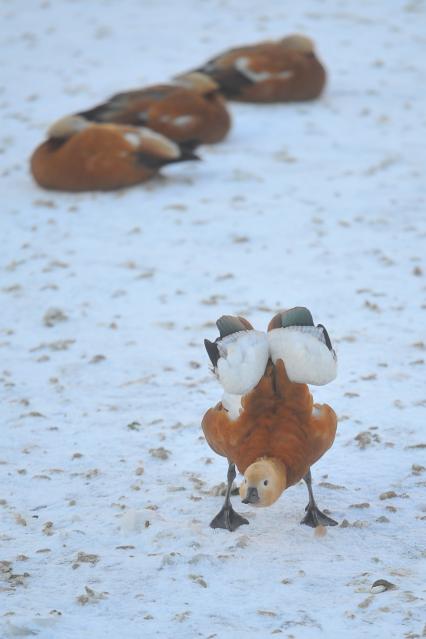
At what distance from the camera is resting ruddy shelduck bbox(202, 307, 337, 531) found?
11.5 feet

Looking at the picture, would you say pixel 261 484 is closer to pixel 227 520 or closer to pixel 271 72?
pixel 227 520

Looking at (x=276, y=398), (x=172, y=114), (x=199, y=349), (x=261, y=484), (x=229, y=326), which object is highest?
(x=229, y=326)

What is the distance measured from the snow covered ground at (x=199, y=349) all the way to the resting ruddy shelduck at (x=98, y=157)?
0.39ft

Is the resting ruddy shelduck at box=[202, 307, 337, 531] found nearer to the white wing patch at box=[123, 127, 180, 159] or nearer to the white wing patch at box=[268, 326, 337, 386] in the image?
the white wing patch at box=[268, 326, 337, 386]

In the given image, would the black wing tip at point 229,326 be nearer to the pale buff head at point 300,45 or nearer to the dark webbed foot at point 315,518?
the dark webbed foot at point 315,518

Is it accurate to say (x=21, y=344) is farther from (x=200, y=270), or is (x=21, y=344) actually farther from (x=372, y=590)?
(x=372, y=590)

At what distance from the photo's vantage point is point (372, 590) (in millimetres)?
3230

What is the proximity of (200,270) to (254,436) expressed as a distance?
8.90 ft

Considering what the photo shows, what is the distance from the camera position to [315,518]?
371cm

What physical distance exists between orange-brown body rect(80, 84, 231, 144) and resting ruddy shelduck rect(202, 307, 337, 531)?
14.4 ft

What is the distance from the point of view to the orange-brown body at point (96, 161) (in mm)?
7234

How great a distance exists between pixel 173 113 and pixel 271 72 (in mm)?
1253

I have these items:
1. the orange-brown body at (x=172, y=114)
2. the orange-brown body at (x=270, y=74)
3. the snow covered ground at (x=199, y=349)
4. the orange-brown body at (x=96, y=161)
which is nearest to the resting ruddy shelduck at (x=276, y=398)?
the snow covered ground at (x=199, y=349)

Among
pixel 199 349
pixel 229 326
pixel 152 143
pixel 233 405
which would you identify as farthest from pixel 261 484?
pixel 152 143
